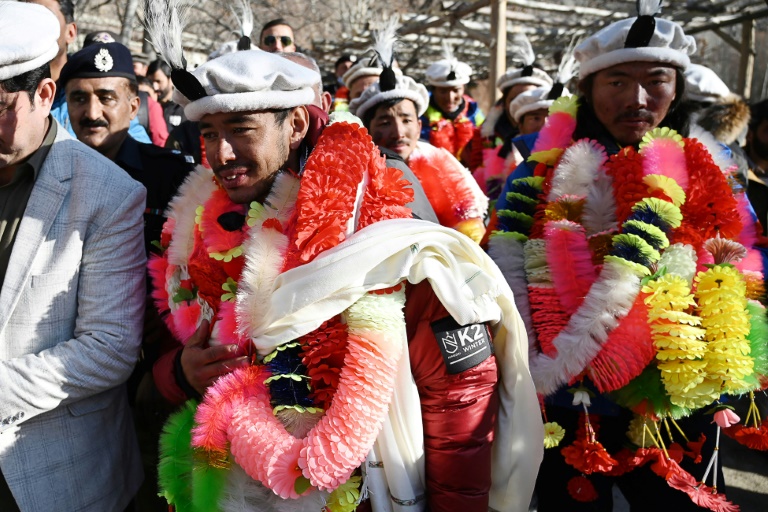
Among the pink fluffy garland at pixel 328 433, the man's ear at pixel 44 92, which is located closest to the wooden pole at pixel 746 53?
the pink fluffy garland at pixel 328 433

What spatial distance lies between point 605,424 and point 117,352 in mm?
1660

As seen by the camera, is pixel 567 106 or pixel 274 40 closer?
pixel 567 106

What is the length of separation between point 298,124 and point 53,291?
87 cm

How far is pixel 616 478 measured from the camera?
2.28 m

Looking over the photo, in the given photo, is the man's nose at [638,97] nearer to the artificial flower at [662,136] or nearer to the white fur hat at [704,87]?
the artificial flower at [662,136]

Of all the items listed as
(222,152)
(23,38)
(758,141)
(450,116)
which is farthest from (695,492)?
(450,116)

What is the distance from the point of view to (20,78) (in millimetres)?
1732

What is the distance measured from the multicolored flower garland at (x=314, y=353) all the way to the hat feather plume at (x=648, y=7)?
1219 mm

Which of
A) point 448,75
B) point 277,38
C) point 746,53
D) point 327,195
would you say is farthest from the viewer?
point 746,53

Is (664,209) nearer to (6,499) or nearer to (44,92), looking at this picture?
(44,92)

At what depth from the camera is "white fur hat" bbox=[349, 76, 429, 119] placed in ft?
12.8

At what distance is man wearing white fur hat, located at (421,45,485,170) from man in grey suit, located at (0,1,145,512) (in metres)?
4.41

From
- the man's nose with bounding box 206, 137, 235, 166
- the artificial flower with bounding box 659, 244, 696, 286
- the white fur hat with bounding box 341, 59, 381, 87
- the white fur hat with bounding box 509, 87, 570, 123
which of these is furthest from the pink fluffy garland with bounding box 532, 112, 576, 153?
the white fur hat with bounding box 341, 59, 381, 87

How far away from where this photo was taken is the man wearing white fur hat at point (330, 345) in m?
1.53
